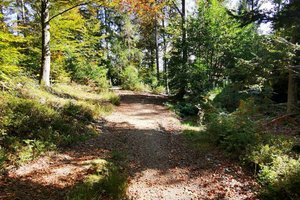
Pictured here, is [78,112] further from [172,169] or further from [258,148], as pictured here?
[258,148]

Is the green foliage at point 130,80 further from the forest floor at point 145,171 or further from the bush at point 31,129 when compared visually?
the bush at point 31,129

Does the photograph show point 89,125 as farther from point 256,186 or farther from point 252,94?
point 252,94

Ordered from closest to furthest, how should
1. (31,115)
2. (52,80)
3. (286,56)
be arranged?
1. (31,115)
2. (286,56)
3. (52,80)

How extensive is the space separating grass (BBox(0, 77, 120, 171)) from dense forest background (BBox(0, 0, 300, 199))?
33mm

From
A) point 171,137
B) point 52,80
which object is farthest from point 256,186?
point 52,80

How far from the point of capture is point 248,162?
6.28 meters


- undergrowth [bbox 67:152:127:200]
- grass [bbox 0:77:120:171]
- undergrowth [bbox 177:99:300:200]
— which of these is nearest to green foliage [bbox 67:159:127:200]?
undergrowth [bbox 67:152:127:200]

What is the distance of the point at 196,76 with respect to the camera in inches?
595

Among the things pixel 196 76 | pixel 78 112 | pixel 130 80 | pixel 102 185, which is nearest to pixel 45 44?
pixel 78 112

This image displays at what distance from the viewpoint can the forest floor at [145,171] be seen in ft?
16.0

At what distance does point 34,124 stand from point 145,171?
127 inches

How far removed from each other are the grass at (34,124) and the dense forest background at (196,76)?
3 centimetres

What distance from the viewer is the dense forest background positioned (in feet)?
20.3

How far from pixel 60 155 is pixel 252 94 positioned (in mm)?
10474
